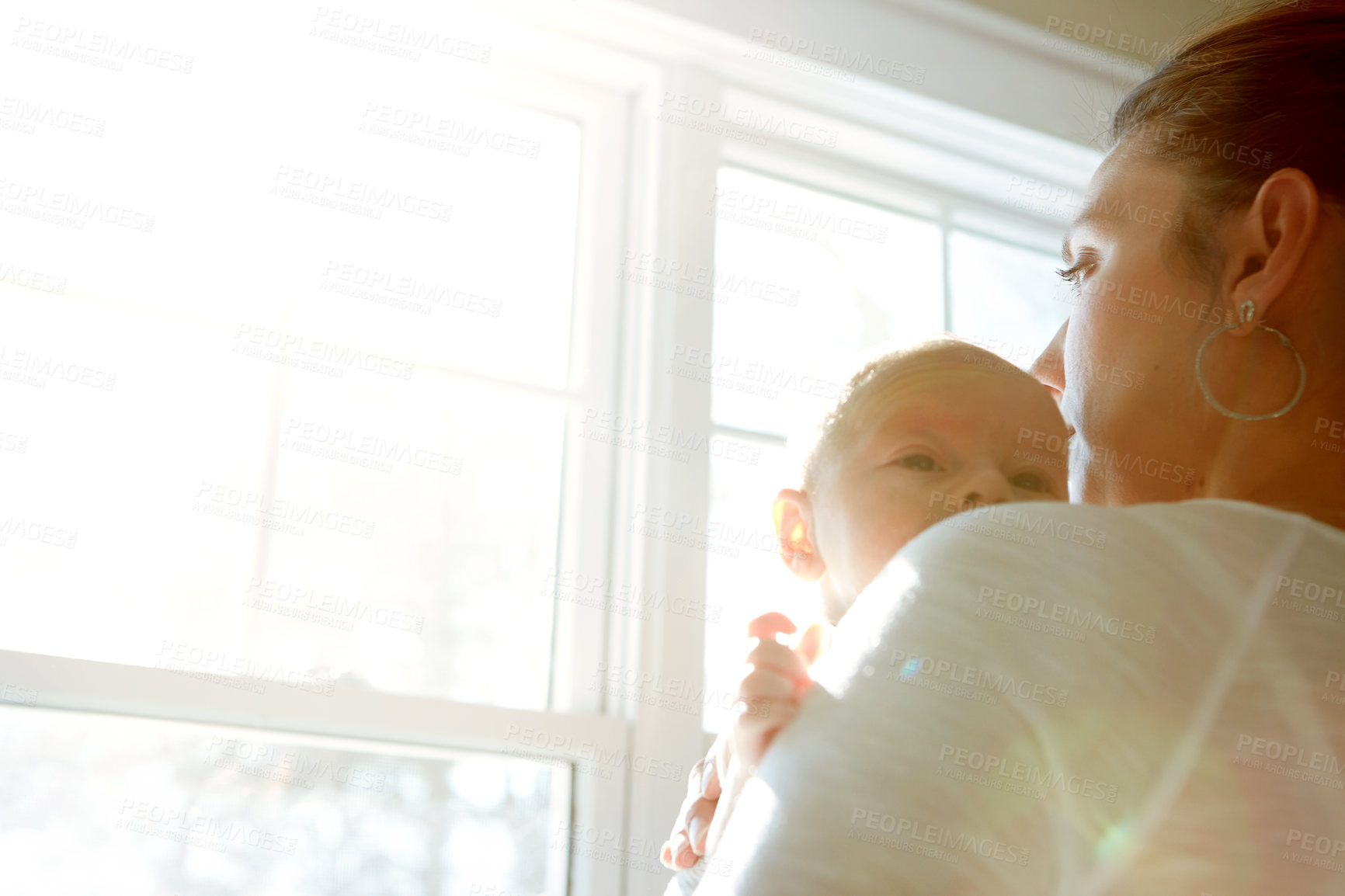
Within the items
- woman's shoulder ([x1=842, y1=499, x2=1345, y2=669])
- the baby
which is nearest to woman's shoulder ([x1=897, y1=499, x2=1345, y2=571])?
woman's shoulder ([x1=842, y1=499, x2=1345, y2=669])

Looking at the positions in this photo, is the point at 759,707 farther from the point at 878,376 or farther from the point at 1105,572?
the point at 878,376

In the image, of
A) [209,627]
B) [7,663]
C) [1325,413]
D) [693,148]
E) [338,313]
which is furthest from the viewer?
[693,148]

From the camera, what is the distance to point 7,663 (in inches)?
56.5

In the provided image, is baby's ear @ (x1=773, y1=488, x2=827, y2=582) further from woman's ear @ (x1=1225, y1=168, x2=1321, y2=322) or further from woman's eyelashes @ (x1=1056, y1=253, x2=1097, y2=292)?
woman's ear @ (x1=1225, y1=168, x2=1321, y2=322)

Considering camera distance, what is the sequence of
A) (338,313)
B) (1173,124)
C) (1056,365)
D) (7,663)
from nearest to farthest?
(1173,124)
(1056,365)
(7,663)
(338,313)

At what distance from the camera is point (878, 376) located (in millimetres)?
1224

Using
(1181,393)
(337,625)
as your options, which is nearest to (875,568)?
(1181,393)

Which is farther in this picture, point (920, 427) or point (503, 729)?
point (503, 729)

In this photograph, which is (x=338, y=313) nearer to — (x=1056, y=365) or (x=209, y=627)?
(x=209, y=627)

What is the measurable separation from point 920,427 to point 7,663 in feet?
4.11

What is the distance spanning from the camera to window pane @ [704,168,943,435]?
6.91 feet

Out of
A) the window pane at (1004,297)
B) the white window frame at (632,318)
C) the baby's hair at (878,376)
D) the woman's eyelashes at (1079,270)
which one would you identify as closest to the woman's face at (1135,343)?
the woman's eyelashes at (1079,270)

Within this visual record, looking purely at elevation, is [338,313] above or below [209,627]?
above

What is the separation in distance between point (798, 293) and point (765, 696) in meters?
1.56
